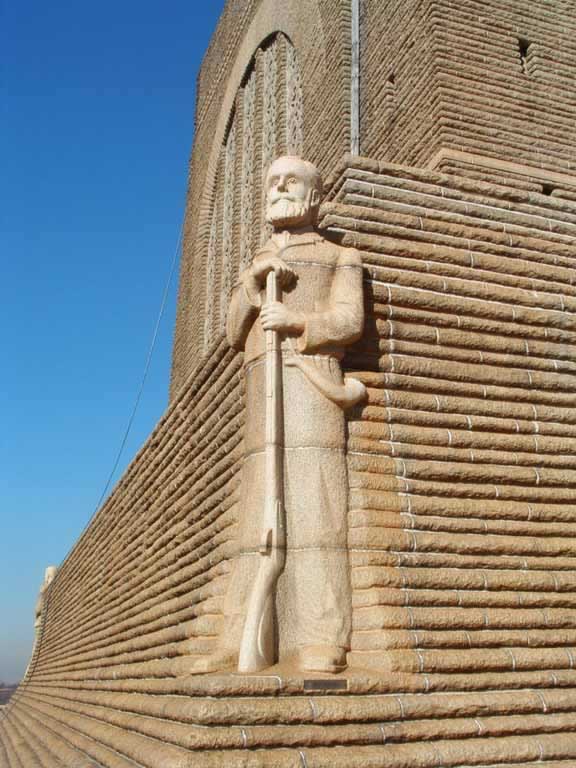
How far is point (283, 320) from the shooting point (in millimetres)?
4262

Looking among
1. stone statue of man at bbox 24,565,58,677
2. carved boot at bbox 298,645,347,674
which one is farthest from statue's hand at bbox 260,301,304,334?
stone statue of man at bbox 24,565,58,677

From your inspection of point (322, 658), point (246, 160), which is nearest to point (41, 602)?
point (246, 160)

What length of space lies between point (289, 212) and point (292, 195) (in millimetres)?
112

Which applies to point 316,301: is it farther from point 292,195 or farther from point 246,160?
point 246,160

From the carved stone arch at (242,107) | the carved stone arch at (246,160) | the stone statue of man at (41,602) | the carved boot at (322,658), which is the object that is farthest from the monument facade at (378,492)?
the stone statue of man at (41,602)

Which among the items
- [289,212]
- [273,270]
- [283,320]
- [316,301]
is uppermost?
[289,212]

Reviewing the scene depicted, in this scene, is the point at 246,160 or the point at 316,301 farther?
the point at 246,160

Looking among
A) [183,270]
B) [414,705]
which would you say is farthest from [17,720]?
[414,705]

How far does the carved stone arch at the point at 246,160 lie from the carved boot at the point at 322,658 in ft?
23.9

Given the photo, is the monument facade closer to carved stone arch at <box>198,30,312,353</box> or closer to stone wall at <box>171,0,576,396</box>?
stone wall at <box>171,0,576,396</box>

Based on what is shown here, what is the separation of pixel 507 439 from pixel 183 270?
12163 mm

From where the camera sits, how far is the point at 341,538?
12.9ft

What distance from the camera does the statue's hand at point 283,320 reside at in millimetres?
4262

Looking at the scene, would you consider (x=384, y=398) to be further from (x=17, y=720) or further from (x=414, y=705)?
(x=17, y=720)
